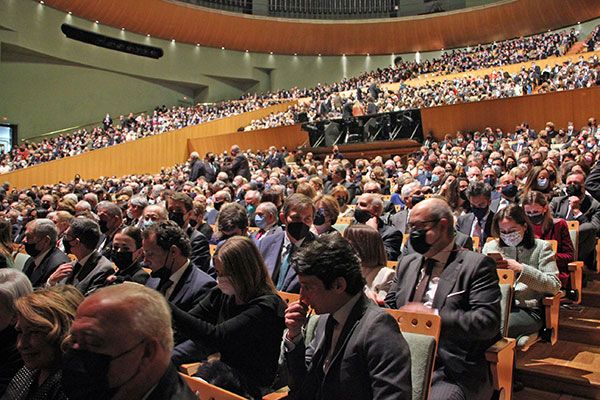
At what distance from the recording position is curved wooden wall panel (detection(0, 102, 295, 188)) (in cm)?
1441

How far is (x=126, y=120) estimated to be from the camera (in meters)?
18.6

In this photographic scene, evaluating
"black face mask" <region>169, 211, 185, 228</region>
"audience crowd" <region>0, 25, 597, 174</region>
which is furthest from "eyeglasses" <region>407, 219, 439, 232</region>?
"audience crowd" <region>0, 25, 597, 174</region>

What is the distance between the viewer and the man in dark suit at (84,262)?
122 inches

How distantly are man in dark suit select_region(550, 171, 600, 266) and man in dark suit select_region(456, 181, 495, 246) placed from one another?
2.11ft

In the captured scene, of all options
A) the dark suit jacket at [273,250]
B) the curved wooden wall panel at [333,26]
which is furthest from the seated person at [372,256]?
the curved wooden wall panel at [333,26]

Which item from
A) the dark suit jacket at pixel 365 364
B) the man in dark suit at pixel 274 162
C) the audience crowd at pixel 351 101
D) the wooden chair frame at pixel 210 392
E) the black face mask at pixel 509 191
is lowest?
the wooden chair frame at pixel 210 392

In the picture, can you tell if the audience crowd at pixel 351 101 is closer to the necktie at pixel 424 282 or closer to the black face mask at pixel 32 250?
the black face mask at pixel 32 250

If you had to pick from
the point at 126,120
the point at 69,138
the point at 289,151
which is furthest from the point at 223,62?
the point at 289,151

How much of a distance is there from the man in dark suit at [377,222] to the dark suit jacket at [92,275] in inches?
62.6

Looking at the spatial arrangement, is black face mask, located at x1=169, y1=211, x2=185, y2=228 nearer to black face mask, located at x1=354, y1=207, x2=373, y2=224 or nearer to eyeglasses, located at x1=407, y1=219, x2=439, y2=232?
black face mask, located at x1=354, y1=207, x2=373, y2=224

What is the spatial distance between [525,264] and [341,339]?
1.53m

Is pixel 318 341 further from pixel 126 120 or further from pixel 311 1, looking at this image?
pixel 311 1

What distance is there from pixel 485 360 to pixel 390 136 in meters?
10.5

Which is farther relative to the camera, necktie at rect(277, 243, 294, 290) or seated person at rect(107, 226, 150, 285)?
necktie at rect(277, 243, 294, 290)
